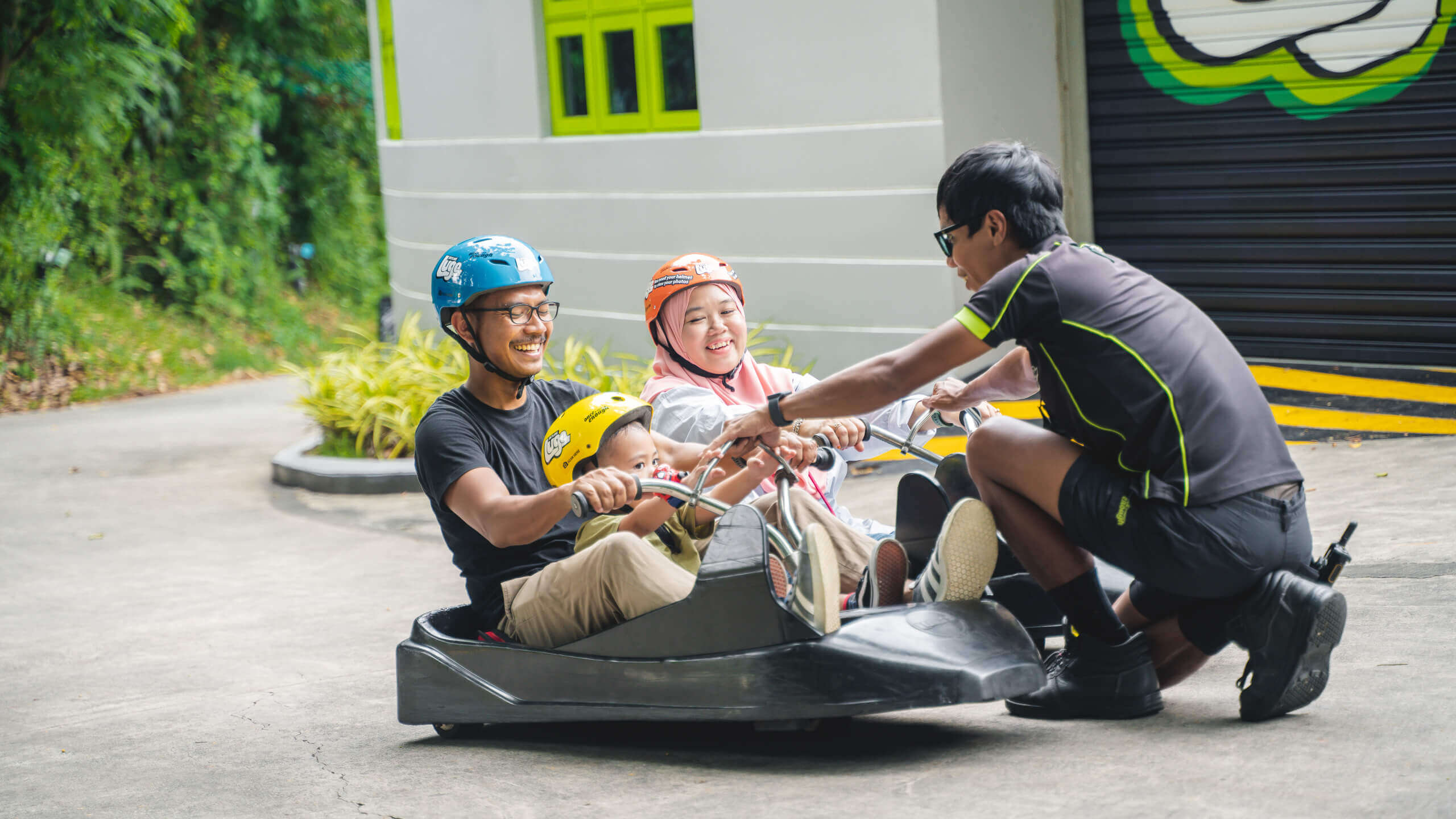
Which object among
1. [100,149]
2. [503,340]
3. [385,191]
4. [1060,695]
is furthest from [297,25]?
[1060,695]

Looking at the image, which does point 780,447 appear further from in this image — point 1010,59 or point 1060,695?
point 1010,59

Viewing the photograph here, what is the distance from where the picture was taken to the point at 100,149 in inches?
634

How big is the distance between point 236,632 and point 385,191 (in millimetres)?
8549

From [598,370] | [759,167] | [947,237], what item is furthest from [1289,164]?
[947,237]

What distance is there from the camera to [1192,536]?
3512mm

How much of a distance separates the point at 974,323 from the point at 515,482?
1.52 metres

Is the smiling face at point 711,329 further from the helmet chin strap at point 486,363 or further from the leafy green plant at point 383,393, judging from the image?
Result: the leafy green plant at point 383,393

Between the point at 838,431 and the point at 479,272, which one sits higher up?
the point at 479,272

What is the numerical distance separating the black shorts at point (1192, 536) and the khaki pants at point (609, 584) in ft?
2.41

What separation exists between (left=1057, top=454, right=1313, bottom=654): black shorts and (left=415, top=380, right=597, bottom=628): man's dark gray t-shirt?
1.53 m

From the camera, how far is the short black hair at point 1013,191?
3.79 meters

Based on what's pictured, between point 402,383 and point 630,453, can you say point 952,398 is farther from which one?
point 402,383

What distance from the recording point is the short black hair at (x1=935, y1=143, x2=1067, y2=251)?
3.79 m

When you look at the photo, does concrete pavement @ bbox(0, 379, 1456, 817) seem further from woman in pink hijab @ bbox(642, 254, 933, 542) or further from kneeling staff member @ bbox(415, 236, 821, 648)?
woman in pink hijab @ bbox(642, 254, 933, 542)
